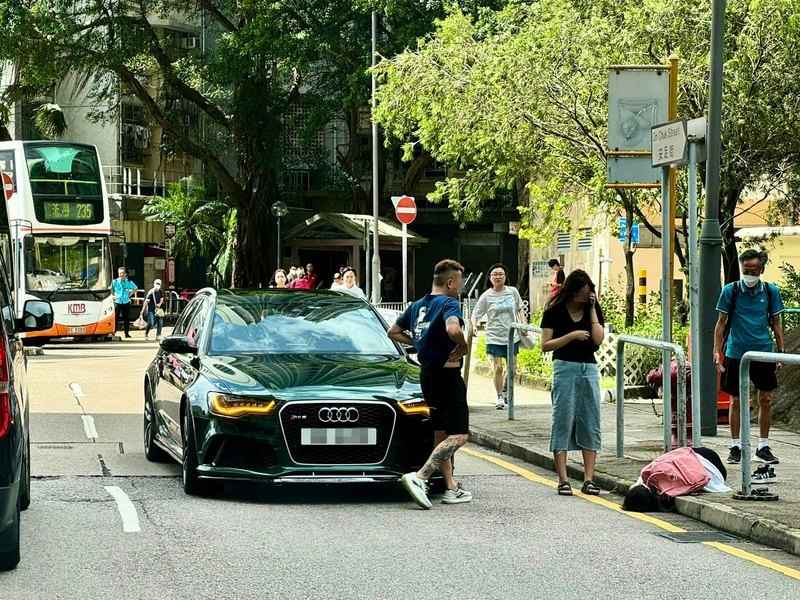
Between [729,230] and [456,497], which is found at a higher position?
[729,230]

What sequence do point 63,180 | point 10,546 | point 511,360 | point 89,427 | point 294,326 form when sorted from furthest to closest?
1. point 63,180
2. point 511,360
3. point 89,427
4. point 294,326
5. point 10,546

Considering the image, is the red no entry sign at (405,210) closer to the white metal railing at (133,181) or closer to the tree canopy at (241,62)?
the tree canopy at (241,62)

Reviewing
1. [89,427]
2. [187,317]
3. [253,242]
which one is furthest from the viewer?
[253,242]

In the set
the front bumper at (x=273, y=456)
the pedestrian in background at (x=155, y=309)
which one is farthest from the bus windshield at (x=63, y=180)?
the front bumper at (x=273, y=456)

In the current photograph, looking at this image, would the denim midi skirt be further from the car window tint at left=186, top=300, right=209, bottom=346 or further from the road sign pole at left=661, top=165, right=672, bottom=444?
the car window tint at left=186, top=300, right=209, bottom=346

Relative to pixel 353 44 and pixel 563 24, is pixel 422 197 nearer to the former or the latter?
pixel 353 44

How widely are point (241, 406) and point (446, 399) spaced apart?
141 centimetres

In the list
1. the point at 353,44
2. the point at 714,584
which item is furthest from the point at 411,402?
the point at 353,44

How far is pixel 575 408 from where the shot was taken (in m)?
11.6

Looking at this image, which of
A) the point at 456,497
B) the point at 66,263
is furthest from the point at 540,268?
the point at 456,497

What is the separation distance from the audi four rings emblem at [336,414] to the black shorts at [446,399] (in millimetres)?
595

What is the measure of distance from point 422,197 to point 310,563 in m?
56.2

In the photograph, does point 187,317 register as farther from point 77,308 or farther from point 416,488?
point 77,308

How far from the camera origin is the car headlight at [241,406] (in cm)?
1053
